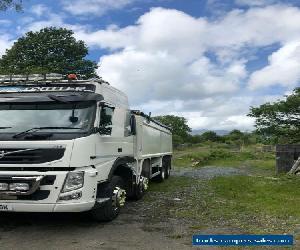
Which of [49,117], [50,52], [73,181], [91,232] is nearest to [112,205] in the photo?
[91,232]

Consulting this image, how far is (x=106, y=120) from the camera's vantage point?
8.62 meters

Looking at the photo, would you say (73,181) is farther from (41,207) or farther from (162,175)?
(162,175)

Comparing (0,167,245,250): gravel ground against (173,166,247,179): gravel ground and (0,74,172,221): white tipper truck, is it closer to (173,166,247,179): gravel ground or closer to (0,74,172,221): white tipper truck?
(0,74,172,221): white tipper truck

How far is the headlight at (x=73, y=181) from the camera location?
7344 mm

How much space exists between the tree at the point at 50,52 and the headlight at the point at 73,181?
32769mm

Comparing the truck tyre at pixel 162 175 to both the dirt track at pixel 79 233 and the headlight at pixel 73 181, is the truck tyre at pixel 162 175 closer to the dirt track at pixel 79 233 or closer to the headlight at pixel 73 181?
the dirt track at pixel 79 233

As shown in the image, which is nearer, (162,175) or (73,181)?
(73,181)

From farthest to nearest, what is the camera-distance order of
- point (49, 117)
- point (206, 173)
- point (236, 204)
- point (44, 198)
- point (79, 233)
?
1. point (206, 173)
2. point (236, 204)
3. point (49, 117)
4. point (79, 233)
5. point (44, 198)

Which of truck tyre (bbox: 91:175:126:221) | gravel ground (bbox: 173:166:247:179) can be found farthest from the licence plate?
gravel ground (bbox: 173:166:247:179)

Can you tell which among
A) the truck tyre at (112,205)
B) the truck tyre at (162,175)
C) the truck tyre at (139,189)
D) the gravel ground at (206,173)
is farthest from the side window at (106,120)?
the gravel ground at (206,173)

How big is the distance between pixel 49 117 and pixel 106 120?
1234mm

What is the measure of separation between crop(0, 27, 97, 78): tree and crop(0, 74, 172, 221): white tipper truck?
102ft

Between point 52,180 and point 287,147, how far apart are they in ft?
46.7

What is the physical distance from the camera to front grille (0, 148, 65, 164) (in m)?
7.32
